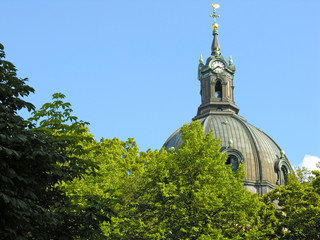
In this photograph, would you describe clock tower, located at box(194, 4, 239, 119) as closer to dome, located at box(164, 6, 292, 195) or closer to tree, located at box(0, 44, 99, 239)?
dome, located at box(164, 6, 292, 195)

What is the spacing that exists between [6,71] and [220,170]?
15.6 m

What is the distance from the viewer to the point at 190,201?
2833cm

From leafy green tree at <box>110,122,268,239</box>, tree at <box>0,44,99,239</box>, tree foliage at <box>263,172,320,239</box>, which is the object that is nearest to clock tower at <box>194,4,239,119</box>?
tree foliage at <box>263,172,320,239</box>

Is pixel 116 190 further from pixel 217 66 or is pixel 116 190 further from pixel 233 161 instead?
pixel 217 66

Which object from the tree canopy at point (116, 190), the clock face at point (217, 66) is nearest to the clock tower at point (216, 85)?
the clock face at point (217, 66)

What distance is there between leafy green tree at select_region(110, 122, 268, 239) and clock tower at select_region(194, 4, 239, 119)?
140 ft

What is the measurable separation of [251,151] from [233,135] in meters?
3.18

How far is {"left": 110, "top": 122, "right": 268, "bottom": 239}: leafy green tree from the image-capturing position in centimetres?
2748

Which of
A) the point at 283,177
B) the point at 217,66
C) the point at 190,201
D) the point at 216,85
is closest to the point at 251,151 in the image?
the point at 283,177

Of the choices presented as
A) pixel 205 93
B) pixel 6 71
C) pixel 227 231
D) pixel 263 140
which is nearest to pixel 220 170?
pixel 227 231

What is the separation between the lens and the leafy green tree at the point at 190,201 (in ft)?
90.2

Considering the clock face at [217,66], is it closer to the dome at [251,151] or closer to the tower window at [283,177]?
the dome at [251,151]

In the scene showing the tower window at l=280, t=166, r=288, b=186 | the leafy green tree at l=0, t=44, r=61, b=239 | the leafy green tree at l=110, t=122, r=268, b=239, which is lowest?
the leafy green tree at l=0, t=44, r=61, b=239

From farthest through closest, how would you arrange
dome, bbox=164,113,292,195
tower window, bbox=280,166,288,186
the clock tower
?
the clock tower → tower window, bbox=280,166,288,186 → dome, bbox=164,113,292,195
